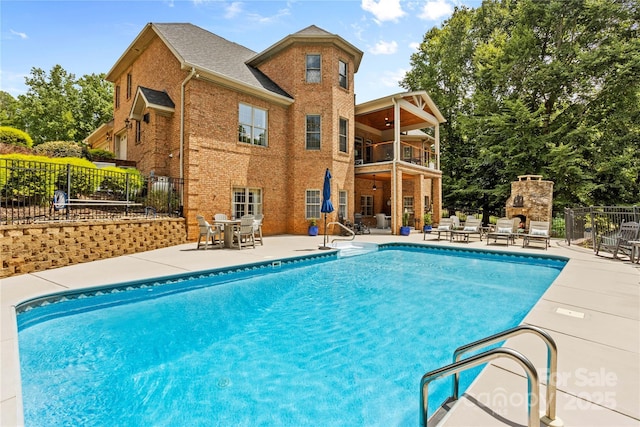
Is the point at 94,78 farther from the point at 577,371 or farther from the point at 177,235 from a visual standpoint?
the point at 577,371

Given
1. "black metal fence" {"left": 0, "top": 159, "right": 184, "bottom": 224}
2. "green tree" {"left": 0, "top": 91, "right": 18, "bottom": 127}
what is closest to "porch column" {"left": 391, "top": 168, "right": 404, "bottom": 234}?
"black metal fence" {"left": 0, "top": 159, "right": 184, "bottom": 224}

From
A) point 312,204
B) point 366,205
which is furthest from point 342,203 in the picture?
point 366,205

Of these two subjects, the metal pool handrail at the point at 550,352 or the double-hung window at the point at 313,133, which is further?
the double-hung window at the point at 313,133

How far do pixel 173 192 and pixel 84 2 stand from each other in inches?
270

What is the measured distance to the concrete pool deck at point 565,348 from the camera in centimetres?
213

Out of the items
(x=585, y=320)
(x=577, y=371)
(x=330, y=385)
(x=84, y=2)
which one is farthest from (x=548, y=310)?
(x=84, y=2)

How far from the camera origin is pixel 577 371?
2650mm

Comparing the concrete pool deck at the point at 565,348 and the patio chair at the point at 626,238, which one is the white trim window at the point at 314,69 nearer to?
the concrete pool deck at the point at 565,348

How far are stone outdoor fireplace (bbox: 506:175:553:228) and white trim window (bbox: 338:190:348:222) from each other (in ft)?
28.0

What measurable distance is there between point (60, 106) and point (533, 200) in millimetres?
42628

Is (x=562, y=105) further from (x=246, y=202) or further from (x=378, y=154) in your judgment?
(x=246, y=202)

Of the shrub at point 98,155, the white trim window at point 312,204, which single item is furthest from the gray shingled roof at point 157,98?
the white trim window at point 312,204

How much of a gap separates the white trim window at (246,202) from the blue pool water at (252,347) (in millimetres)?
6735

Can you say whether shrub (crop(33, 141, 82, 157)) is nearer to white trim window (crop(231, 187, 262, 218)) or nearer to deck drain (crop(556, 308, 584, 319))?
white trim window (crop(231, 187, 262, 218))
